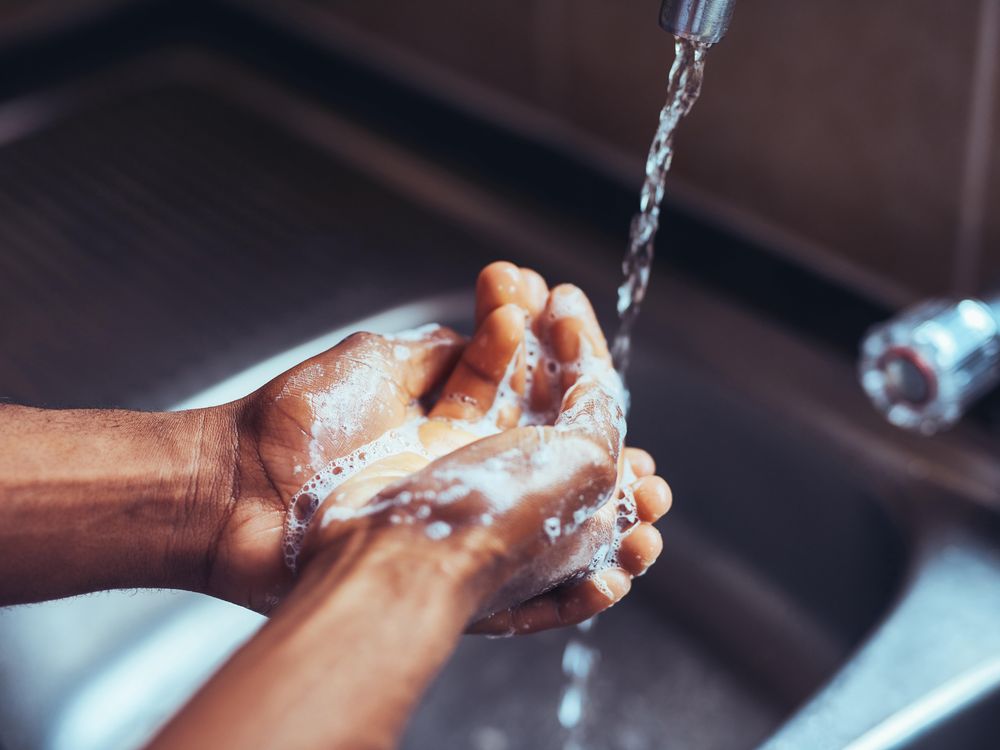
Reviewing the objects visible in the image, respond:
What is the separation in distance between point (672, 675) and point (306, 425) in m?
0.46

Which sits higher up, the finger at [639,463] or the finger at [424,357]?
the finger at [424,357]

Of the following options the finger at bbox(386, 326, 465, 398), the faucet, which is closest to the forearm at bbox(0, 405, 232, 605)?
the finger at bbox(386, 326, 465, 398)

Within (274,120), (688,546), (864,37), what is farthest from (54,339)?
(864,37)

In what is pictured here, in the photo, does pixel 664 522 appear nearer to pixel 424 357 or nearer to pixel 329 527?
pixel 424 357

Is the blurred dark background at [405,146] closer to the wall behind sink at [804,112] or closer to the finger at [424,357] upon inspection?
the wall behind sink at [804,112]

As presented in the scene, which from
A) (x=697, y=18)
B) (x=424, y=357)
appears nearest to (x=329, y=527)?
(x=424, y=357)

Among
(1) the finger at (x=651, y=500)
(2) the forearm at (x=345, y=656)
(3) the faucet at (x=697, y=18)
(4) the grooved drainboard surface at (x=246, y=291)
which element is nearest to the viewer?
(2) the forearm at (x=345, y=656)

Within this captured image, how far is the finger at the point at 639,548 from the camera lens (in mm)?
579

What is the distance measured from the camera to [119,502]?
1.91 ft

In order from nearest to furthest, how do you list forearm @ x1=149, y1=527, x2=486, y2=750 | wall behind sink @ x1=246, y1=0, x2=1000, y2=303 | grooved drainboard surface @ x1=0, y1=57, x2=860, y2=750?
forearm @ x1=149, y1=527, x2=486, y2=750, wall behind sink @ x1=246, y1=0, x2=1000, y2=303, grooved drainboard surface @ x1=0, y1=57, x2=860, y2=750

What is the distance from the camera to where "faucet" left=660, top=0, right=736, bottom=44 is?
495mm

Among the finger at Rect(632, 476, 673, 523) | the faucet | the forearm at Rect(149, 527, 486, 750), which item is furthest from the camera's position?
the finger at Rect(632, 476, 673, 523)

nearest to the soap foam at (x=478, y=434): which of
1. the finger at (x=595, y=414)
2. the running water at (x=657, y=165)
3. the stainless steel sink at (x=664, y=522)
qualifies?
the finger at (x=595, y=414)

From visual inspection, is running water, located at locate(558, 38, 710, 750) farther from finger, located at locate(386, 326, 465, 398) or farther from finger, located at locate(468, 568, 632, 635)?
finger, located at locate(468, 568, 632, 635)
